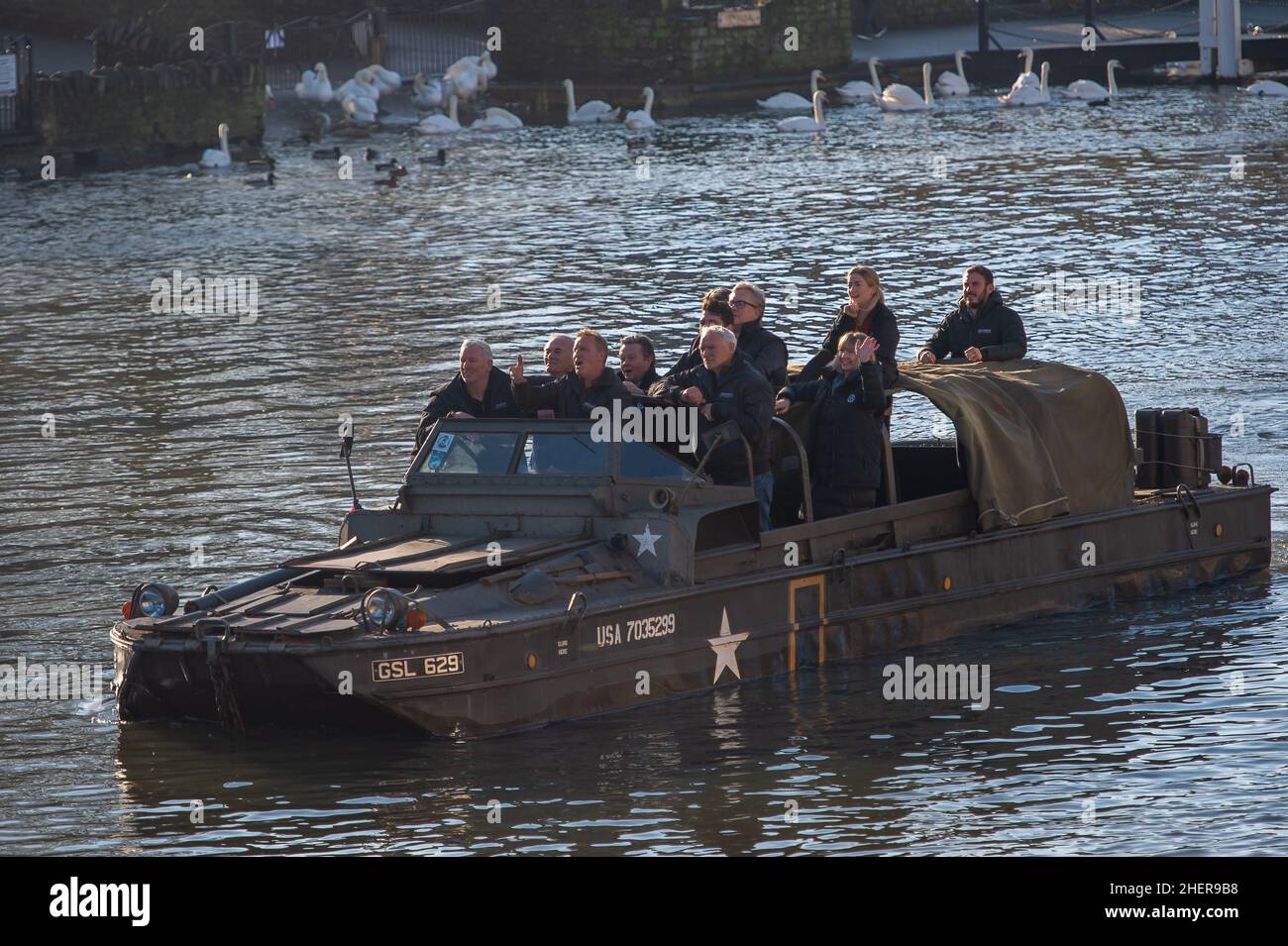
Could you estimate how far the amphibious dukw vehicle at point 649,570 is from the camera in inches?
512

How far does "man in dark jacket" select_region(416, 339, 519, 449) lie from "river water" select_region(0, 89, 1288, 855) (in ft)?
8.40

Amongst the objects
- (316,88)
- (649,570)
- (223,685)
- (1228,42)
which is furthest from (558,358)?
(1228,42)

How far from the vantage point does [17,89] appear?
42.6m

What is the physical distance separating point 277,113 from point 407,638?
133ft

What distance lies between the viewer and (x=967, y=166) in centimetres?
4159

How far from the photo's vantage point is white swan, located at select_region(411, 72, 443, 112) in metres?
54.3

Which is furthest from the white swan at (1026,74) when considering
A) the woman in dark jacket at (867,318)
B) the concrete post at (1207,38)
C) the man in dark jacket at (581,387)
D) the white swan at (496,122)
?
the man in dark jacket at (581,387)

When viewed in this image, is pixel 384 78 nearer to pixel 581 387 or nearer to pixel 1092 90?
pixel 1092 90

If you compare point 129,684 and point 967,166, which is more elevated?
point 967,166

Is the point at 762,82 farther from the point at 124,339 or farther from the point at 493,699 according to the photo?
the point at 493,699

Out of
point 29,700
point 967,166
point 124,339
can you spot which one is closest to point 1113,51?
point 967,166

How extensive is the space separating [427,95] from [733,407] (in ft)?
135

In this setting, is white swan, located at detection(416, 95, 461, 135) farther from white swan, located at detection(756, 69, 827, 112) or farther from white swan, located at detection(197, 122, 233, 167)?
white swan, located at detection(756, 69, 827, 112)
